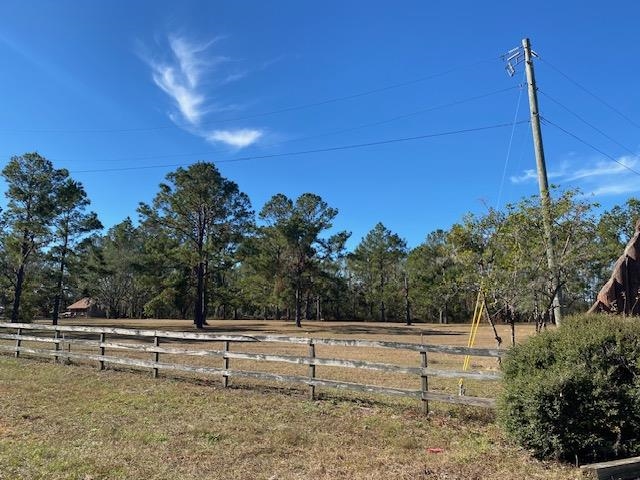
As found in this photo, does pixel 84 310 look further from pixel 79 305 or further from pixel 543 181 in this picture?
pixel 543 181

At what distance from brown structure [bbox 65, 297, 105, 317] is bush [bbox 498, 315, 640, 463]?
3436 inches

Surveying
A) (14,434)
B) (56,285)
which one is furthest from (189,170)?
(14,434)

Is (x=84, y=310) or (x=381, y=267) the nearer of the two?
(x=381, y=267)

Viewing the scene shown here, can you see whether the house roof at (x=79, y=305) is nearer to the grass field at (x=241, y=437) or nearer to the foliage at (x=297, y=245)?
the foliage at (x=297, y=245)

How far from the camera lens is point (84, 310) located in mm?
88438

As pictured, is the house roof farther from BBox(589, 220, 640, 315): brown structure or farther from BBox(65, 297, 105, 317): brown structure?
BBox(589, 220, 640, 315): brown structure

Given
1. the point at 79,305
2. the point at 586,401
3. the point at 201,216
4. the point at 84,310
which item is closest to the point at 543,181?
the point at 586,401

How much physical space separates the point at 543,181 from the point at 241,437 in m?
9.55

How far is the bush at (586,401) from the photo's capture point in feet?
19.2

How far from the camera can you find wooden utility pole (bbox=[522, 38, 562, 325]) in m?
11.8

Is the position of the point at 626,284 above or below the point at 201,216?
below

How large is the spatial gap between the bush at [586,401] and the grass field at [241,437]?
1.11ft

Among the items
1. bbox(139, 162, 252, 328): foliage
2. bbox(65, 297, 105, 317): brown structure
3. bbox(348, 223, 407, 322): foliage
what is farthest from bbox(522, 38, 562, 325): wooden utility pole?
Result: bbox(65, 297, 105, 317): brown structure

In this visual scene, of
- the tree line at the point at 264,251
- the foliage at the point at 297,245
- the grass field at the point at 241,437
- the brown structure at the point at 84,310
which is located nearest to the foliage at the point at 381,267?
the tree line at the point at 264,251
